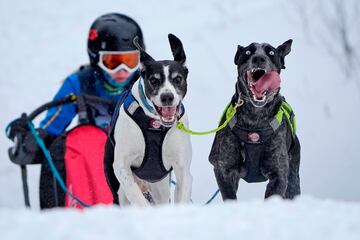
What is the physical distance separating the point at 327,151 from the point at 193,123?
2.17m

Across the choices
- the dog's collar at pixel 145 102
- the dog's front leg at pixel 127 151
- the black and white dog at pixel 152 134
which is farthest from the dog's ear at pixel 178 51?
the dog's front leg at pixel 127 151

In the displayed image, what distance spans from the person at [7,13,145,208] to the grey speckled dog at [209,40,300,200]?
1.56 meters

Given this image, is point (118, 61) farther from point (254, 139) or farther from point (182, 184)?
point (254, 139)

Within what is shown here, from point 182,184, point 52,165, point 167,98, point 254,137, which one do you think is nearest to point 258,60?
point 254,137

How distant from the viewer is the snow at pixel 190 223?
8.01 feet

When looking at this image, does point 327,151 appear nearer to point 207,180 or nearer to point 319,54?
point 207,180

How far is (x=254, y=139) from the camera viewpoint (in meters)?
4.29

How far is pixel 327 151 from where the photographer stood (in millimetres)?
9078

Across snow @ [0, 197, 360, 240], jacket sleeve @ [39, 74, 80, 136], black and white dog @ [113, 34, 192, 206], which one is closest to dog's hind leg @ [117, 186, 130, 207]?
black and white dog @ [113, 34, 192, 206]

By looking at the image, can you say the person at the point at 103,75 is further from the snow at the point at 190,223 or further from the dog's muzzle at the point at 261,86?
the snow at the point at 190,223

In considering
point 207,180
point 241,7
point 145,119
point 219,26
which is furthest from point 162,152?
point 241,7

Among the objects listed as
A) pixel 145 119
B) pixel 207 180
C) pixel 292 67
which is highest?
pixel 145 119

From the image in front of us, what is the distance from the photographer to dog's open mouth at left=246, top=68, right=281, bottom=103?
4.11m

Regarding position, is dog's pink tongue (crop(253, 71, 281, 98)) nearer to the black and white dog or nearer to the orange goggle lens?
the black and white dog
